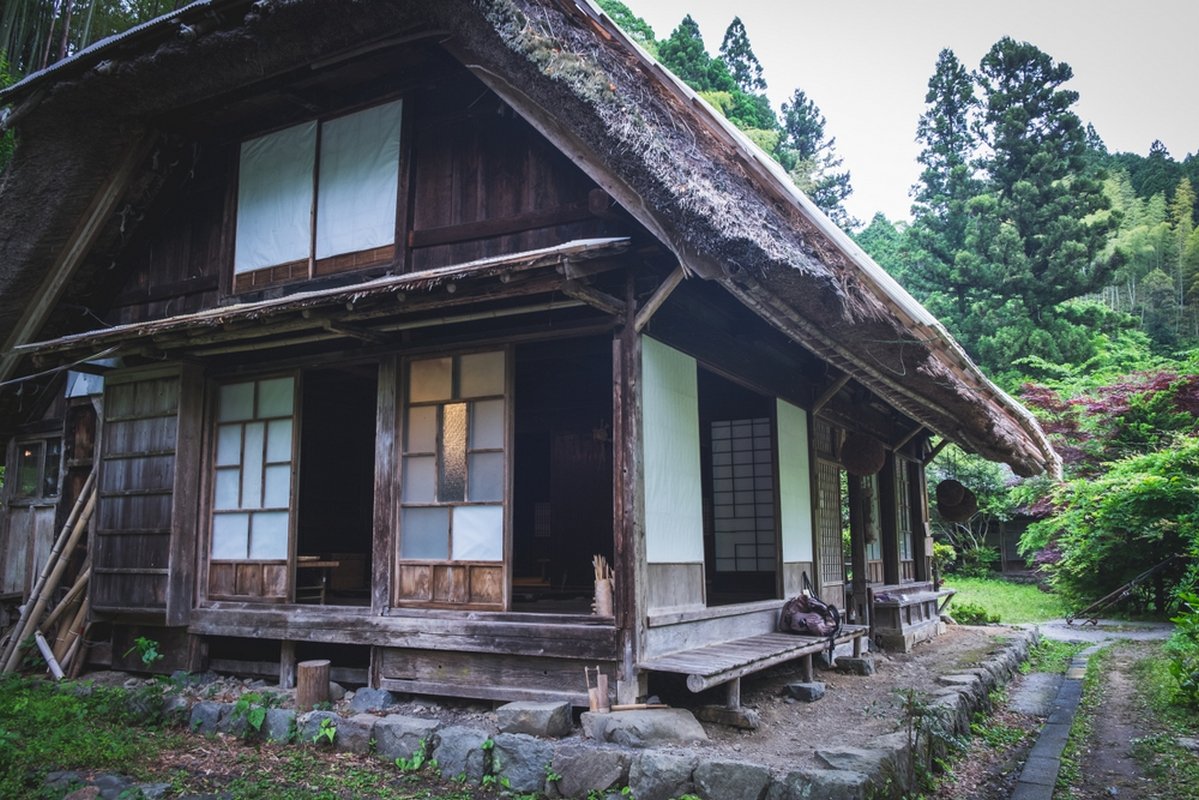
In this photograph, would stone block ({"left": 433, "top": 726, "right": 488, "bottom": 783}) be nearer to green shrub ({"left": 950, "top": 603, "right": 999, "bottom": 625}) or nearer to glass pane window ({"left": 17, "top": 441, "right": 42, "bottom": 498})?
glass pane window ({"left": 17, "top": 441, "right": 42, "bottom": 498})

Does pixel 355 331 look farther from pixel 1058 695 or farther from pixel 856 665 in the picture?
pixel 1058 695

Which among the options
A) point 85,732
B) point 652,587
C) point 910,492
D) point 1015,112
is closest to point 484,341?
point 652,587

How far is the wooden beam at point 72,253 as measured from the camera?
7.89 meters

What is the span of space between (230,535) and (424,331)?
264 cm

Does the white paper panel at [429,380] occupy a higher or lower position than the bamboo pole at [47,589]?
higher

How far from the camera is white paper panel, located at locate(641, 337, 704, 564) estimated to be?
5.81 meters

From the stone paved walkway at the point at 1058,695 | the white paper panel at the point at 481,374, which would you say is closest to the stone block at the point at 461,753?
the white paper panel at the point at 481,374

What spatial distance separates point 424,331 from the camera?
6641mm

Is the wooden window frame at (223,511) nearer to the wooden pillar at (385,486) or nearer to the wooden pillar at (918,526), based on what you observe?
the wooden pillar at (385,486)

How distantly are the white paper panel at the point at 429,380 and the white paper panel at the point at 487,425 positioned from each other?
0.33 m

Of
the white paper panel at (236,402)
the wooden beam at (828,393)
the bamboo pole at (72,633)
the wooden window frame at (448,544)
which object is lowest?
the bamboo pole at (72,633)

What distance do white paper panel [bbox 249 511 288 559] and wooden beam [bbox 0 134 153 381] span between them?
9.88ft

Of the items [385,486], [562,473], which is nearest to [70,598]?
[385,486]

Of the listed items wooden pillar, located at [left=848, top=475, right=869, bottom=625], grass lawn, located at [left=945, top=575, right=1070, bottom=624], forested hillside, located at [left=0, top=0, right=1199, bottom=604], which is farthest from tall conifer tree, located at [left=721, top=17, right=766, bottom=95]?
wooden pillar, located at [left=848, top=475, right=869, bottom=625]
